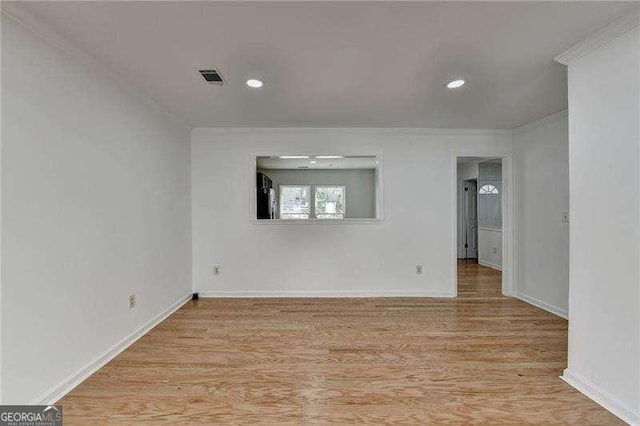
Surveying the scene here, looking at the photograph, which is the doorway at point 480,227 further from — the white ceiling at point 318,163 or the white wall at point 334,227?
the white ceiling at point 318,163

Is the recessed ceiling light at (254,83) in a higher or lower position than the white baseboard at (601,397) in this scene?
higher

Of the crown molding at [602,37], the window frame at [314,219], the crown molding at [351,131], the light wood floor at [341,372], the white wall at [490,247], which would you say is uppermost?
the crown molding at [351,131]

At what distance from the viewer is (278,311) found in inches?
127

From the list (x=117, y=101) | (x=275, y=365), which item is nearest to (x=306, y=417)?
(x=275, y=365)

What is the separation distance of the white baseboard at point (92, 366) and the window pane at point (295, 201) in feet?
14.7

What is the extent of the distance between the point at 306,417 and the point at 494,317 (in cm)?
245

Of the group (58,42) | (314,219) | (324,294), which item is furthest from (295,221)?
(58,42)

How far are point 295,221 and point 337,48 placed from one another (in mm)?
2291

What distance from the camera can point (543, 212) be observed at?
333cm

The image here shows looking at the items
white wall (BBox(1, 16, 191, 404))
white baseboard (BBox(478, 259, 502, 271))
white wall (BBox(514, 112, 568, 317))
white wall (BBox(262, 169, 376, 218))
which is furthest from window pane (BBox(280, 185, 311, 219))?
white wall (BBox(514, 112, 568, 317))

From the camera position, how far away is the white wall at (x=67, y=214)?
1486 mm

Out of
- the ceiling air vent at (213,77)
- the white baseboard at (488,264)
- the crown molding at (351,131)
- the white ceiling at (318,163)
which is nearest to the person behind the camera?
the ceiling air vent at (213,77)

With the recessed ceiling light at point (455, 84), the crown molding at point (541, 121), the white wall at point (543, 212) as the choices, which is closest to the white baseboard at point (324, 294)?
the white wall at point (543, 212)

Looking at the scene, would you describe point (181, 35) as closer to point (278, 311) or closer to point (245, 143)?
point (245, 143)
